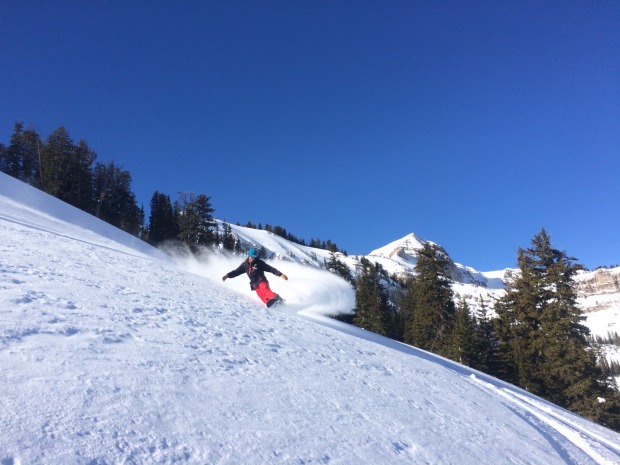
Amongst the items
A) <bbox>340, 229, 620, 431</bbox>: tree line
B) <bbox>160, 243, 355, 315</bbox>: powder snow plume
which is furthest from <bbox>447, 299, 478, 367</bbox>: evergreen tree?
<bbox>160, 243, 355, 315</bbox>: powder snow plume

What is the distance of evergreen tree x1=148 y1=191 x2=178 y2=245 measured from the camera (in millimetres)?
57453

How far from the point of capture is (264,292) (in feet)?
36.4

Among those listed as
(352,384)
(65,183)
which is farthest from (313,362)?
(65,183)

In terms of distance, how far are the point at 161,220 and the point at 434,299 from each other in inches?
1805

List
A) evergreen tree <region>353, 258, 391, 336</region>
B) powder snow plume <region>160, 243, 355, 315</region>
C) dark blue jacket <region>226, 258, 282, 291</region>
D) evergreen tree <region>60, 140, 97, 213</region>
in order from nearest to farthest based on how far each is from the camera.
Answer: dark blue jacket <region>226, 258, 282, 291</region>
powder snow plume <region>160, 243, 355, 315</region>
evergreen tree <region>353, 258, 391, 336</region>
evergreen tree <region>60, 140, 97, 213</region>

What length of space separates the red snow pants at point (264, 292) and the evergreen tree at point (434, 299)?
23.8 m

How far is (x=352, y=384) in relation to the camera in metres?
5.77

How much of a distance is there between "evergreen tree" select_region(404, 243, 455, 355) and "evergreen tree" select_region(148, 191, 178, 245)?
126ft

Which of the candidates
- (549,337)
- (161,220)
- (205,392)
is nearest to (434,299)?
(549,337)

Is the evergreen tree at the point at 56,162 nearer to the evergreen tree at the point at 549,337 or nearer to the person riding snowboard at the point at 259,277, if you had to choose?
the person riding snowboard at the point at 259,277

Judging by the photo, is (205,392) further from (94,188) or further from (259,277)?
(94,188)

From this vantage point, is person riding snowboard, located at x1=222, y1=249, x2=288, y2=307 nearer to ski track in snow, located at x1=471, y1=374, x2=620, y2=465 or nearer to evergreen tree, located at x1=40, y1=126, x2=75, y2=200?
ski track in snow, located at x1=471, y1=374, x2=620, y2=465

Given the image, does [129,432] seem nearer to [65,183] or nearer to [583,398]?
[583,398]

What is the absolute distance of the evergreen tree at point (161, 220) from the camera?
57453 mm
